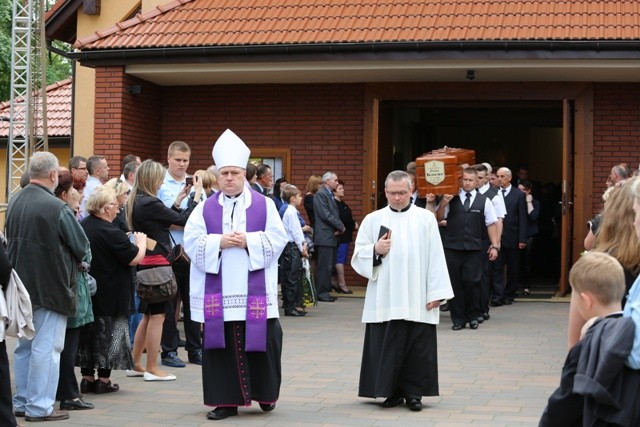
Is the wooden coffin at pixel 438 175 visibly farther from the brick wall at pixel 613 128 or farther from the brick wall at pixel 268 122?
the brick wall at pixel 268 122

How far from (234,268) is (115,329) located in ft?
4.34

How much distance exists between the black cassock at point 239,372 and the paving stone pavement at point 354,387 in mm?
164

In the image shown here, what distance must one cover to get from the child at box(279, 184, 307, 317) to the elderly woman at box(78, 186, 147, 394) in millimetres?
5675

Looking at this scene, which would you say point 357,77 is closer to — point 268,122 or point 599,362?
point 268,122

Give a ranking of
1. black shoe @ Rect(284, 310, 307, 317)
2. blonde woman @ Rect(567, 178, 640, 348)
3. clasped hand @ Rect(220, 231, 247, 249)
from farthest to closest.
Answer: black shoe @ Rect(284, 310, 307, 317) → clasped hand @ Rect(220, 231, 247, 249) → blonde woman @ Rect(567, 178, 640, 348)

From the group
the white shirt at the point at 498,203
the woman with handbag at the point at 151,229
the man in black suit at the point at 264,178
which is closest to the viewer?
the woman with handbag at the point at 151,229

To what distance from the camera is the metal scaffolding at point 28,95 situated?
24.4 metres

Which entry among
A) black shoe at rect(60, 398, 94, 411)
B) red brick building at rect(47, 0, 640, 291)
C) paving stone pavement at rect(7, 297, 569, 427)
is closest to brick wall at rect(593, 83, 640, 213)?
red brick building at rect(47, 0, 640, 291)

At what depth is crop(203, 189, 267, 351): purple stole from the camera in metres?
8.90

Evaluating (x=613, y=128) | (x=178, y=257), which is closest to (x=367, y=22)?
(x=613, y=128)

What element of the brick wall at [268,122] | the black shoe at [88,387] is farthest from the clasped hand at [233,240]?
the brick wall at [268,122]

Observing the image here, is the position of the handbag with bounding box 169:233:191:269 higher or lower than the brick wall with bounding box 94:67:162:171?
lower

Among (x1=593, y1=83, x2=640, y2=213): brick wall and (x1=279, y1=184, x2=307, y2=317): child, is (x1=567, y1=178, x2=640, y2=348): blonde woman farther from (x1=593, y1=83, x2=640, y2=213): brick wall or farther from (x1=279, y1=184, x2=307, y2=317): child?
(x1=593, y1=83, x2=640, y2=213): brick wall

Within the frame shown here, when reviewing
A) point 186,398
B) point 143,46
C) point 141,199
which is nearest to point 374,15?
point 143,46
